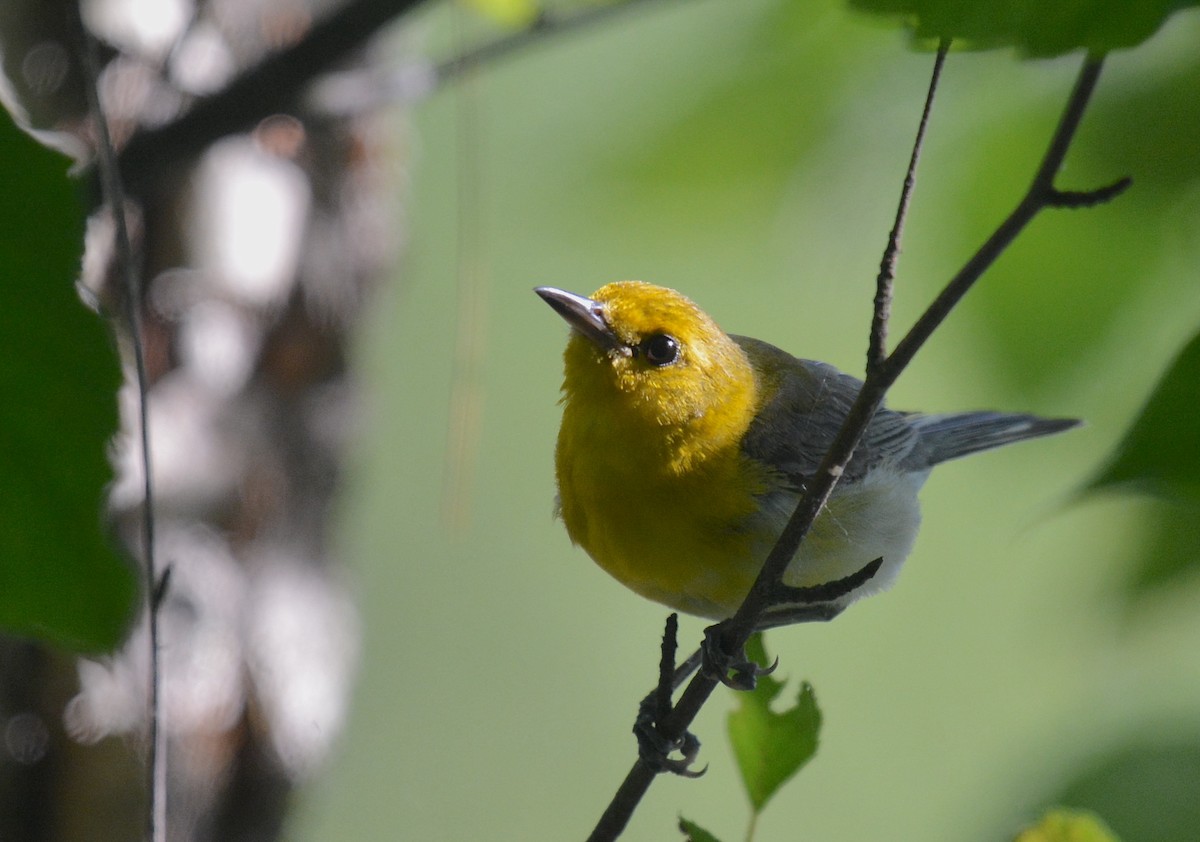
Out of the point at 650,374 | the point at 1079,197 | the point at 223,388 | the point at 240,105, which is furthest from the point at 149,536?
the point at 223,388

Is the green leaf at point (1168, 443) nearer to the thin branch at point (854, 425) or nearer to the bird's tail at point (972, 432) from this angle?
the thin branch at point (854, 425)

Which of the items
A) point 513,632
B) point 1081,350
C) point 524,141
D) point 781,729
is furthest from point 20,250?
point 513,632

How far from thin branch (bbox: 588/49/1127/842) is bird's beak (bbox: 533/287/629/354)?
34.1 inches

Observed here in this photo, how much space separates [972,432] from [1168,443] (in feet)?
9.17

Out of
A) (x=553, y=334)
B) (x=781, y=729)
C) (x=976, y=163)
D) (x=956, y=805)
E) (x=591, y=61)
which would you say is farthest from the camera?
(x=956, y=805)

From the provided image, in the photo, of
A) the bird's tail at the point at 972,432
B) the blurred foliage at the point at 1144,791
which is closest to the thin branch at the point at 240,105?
the bird's tail at the point at 972,432

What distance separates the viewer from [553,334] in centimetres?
591

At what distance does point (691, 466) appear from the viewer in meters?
2.33

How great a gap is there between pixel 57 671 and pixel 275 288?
1234 millimetres

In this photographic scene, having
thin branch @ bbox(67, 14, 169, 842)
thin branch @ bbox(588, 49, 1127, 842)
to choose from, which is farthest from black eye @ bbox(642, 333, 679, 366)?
thin branch @ bbox(67, 14, 169, 842)

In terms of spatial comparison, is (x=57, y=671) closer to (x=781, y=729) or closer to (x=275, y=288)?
(x=275, y=288)

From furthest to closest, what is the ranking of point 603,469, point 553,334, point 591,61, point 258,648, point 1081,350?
point 553,334 → point 591,61 → point 258,648 → point 603,469 → point 1081,350

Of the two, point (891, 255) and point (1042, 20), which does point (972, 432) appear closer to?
point (891, 255)

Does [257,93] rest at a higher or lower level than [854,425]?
higher
